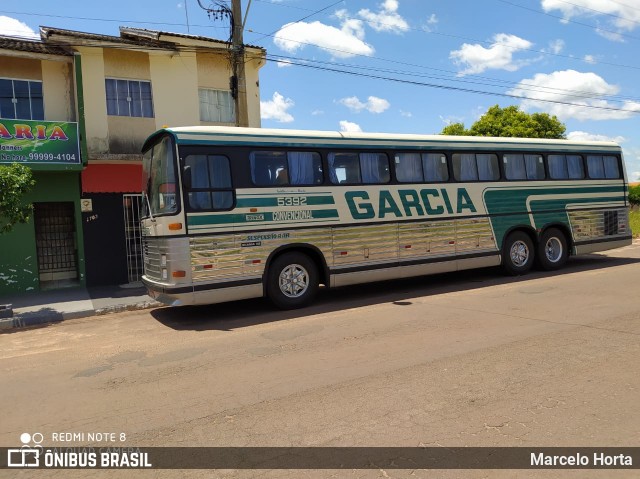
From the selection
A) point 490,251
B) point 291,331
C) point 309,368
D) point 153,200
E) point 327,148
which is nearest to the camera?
point 309,368

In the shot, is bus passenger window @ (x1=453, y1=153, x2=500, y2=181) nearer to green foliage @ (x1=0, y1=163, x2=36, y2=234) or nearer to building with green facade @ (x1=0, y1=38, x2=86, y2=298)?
green foliage @ (x1=0, y1=163, x2=36, y2=234)

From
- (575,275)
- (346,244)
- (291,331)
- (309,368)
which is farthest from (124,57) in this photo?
(575,275)

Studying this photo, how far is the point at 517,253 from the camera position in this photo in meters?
11.8

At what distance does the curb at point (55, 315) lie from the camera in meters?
9.07

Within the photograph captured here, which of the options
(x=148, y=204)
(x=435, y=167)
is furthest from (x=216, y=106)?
(x=435, y=167)

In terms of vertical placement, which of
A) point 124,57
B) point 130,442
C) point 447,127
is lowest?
point 130,442

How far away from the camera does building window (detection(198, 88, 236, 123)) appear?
1554 centimetres

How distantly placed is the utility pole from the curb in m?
5.11

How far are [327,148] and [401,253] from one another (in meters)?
2.58

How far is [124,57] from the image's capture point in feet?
46.6

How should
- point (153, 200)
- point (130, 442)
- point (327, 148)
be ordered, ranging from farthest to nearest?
point (327, 148) → point (153, 200) → point (130, 442)

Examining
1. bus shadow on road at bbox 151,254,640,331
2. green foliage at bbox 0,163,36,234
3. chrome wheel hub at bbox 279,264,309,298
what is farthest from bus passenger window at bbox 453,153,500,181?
green foliage at bbox 0,163,36,234

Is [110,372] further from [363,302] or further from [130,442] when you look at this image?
[363,302]

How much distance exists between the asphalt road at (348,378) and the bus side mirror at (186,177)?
2.22 m
